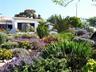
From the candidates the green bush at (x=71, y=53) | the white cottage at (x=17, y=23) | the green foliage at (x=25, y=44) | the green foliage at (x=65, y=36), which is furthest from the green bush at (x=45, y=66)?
the white cottage at (x=17, y=23)

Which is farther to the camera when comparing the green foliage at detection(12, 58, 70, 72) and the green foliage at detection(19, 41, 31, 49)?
the green foliage at detection(19, 41, 31, 49)

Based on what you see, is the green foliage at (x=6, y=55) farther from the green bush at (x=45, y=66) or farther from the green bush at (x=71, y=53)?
the green bush at (x=45, y=66)

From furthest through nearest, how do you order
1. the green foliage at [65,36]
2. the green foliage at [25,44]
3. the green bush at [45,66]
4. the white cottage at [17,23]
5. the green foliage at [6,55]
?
the white cottage at [17,23], the green foliage at [65,36], the green foliage at [25,44], the green foliage at [6,55], the green bush at [45,66]

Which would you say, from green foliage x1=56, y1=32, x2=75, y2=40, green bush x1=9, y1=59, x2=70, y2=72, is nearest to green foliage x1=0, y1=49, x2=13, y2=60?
green bush x1=9, y1=59, x2=70, y2=72

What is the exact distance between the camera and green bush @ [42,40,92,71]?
12.8 metres

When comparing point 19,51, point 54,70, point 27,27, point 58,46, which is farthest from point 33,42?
point 27,27

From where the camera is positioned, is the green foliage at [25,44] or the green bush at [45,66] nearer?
the green bush at [45,66]

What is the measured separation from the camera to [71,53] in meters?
13.2

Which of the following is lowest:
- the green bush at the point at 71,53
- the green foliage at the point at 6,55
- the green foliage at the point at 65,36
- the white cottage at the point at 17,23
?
the white cottage at the point at 17,23

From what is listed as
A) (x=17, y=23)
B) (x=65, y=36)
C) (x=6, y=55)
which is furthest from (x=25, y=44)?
(x=17, y=23)

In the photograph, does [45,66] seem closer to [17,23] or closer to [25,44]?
[25,44]

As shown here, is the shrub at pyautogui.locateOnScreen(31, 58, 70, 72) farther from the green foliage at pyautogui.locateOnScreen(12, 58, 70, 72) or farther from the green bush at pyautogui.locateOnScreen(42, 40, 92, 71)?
the green bush at pyautogui.locateOnScreen(42, 40, 92, 71)

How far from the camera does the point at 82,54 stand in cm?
1325

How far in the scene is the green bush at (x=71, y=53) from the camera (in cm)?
1276
